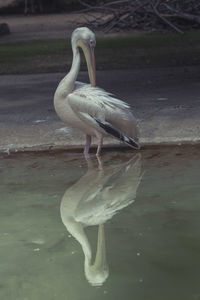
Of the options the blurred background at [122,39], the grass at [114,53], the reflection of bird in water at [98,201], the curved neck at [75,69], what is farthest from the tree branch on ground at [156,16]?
the reflection of bird in water at [98,201]

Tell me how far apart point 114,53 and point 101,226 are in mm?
8140

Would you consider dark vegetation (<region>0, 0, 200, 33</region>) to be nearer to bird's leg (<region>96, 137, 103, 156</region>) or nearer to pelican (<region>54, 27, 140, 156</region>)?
pelican (<region>54, 27, 140, 156</region>)

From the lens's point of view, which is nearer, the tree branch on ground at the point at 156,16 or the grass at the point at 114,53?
the grass at the point at 114,53

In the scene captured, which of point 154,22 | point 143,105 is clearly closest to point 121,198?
point 143,105

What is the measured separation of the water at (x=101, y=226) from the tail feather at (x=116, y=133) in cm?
14

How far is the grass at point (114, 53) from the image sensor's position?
11562mm

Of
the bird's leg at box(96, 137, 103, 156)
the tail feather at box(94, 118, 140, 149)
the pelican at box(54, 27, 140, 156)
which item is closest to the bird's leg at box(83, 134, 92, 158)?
the pelican at box(54, 27, 140, 156)

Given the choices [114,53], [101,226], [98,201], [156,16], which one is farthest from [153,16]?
[101,226]

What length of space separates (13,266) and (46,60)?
8.45 meters

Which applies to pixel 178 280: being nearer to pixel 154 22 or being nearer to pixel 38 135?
pixel 38 135

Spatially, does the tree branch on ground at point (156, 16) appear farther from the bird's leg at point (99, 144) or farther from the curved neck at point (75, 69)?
the bird's leg at point (99, 144)

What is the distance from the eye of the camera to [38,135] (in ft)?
23.1

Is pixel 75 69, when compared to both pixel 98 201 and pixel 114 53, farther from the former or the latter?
pixel 114 53

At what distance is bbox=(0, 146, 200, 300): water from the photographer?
3.74 meters
